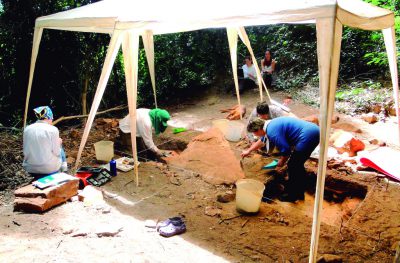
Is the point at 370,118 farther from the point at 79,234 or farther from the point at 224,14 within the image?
the point at 79,234

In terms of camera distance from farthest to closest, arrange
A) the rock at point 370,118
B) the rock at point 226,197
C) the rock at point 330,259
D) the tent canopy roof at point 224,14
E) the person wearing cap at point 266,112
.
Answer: the rock at point 370,118 < the person wearing cap at point 266,112 < the rock at point 226,197 < the rock at point 330,259 < the tent canopy roof at point 224,14

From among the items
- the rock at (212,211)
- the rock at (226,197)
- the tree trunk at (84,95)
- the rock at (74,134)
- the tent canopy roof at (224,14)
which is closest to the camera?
the tent canopy roof at (224,14)

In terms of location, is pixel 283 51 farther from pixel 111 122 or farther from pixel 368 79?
pixel 111 122

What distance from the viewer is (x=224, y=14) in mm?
3102

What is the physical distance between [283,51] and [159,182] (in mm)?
7848

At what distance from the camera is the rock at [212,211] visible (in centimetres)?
372

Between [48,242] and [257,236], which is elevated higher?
[48,242]

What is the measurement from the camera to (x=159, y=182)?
4.57 metres

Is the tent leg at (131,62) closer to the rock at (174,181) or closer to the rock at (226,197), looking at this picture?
the rock at (174,181)

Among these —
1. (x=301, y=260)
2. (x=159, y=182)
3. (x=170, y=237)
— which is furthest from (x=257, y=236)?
(x=159, y=182)

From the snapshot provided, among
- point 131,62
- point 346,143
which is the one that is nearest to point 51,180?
point 131,62

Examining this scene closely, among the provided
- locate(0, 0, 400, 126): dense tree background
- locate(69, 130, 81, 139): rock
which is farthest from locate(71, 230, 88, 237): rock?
locate(0, 0, 400, 126): dense tree background

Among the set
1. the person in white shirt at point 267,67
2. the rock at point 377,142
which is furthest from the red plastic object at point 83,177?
the person in white shirt at point 267,67

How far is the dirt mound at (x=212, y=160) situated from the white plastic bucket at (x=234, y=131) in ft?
0.72
